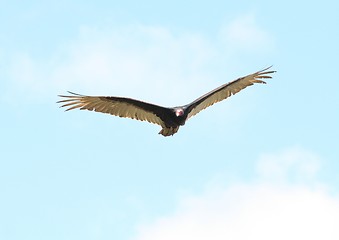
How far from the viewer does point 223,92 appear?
2831cm

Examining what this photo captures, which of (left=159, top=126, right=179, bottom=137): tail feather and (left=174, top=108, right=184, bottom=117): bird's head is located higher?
(left=174, top=108, right=184, bottom=117): bird's head

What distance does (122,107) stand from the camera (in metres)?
26.7

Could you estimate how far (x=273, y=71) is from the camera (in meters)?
28.6

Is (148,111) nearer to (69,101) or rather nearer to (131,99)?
(131,99)

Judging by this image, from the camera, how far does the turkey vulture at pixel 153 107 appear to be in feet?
85.2

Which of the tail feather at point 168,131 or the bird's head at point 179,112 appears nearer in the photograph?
the bird's head at point 179,112

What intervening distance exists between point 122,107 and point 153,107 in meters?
0.98

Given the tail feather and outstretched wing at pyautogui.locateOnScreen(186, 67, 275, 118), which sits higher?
outstretched wing at pyautogui.locateOnScreen(186, 67, 275, 118)

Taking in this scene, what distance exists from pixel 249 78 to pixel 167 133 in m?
3.56

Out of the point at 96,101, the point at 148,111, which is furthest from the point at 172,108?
the point at 96,101

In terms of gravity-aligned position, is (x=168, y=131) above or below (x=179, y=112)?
below

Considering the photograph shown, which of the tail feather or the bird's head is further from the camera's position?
the tail feather

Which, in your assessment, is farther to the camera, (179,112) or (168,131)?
(168,131)

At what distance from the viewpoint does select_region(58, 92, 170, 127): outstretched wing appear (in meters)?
25.8
